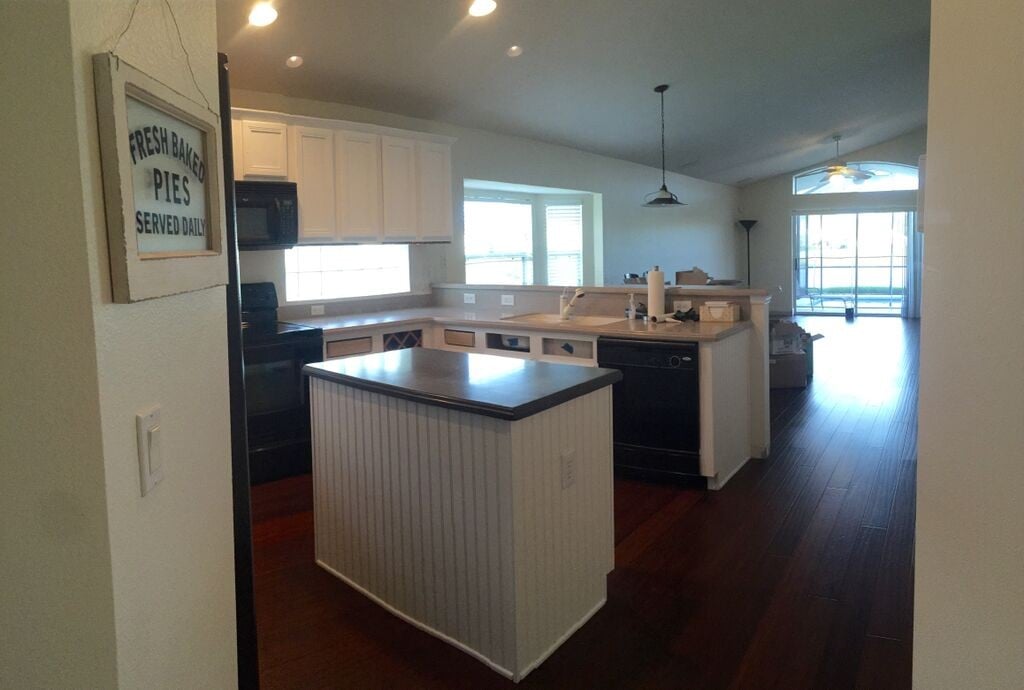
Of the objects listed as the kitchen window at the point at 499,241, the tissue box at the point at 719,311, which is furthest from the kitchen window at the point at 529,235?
the tissue box at the point at 719,311

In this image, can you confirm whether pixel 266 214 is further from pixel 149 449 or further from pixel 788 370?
pixel 788 370

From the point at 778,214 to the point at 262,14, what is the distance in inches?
444

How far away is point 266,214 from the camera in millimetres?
4328

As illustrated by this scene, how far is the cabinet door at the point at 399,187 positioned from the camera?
5.08 meters

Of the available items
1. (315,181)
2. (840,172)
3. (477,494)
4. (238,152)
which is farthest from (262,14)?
(840,172)

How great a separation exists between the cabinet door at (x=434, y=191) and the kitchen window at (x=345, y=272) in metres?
0.53

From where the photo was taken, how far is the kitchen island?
225 centimetres

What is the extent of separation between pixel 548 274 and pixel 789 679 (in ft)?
20.7

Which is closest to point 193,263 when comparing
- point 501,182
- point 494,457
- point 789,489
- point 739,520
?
point 494,457

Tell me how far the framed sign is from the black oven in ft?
9.68

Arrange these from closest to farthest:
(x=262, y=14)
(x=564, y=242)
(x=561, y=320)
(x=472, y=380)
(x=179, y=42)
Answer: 1. (x=179, y=42)
2. (x=472, y=380)
3. (x=262, y=14)
4. (x=561, y=320)
5. (x=564, y=242)

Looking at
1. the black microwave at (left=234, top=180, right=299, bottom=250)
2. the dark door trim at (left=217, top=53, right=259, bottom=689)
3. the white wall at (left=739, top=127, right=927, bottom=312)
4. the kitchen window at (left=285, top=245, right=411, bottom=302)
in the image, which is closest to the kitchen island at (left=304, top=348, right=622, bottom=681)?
the dark door trim at (left=217, top=53, right=259, bottom=689)

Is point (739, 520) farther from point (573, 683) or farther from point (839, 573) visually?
point (573, 683)

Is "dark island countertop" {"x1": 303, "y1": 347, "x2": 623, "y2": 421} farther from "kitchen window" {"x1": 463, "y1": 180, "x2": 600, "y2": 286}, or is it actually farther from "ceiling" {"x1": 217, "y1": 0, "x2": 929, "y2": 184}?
"kitchen window" {"x1": 463, "y1": 180, "x2": 600, "y2": 286}
